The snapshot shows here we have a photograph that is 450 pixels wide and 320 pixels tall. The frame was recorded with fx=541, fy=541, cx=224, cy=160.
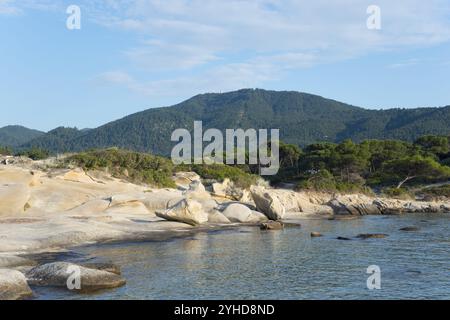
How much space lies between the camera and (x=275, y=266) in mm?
22875

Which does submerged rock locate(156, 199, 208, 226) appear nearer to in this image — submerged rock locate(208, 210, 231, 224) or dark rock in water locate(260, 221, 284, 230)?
submerged rock locate(208, 210, 231, 224)

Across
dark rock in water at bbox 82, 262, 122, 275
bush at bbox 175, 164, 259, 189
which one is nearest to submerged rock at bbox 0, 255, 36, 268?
dark rock in water at bbox 82, 262, 122, 275

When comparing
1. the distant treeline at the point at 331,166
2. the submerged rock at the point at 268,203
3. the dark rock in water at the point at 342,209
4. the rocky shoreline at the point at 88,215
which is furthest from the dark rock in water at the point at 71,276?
the dark rock in water at the point at 342,209

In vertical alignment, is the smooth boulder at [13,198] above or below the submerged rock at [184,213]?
above

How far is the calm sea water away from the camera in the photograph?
57.5 feet

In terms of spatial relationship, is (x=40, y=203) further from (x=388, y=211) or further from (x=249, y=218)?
(x=388, y=211)

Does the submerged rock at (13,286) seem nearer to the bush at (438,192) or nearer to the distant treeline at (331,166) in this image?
the distant treeline at (331,166)

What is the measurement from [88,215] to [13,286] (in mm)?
20180

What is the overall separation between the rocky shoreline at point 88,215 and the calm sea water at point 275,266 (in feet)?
3.75

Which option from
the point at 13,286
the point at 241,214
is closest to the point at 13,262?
the point at 13,286

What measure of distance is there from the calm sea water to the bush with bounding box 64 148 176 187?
78.8 feet

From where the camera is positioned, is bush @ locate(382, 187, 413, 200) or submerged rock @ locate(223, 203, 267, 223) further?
bush @ locate(382, 187, 413, 200)

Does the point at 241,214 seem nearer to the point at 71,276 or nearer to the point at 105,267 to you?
the point at 105,267

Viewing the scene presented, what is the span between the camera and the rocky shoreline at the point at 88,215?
18328 mm
